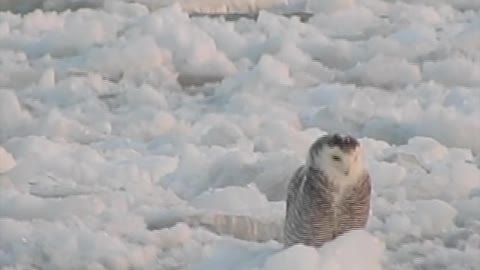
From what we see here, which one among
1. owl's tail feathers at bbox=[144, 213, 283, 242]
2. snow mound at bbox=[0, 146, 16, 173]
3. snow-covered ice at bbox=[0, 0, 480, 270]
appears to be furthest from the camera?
snow mound at bbox=[0, 146, 16, 173]

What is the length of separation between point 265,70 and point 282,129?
0.78 m

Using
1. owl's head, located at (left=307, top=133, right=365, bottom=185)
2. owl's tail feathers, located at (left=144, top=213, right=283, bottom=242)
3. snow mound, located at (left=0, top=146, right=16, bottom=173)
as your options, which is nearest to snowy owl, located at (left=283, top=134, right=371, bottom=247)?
owl's head, located at (left=307, top=133, right=365, bottom=185)

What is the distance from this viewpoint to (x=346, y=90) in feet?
14.6

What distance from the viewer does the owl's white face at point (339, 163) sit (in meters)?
2.59

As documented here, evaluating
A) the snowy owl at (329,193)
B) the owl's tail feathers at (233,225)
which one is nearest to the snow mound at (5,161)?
the owl's tail feathers at (233,225)

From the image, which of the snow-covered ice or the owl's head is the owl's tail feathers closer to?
the snow-covered ice

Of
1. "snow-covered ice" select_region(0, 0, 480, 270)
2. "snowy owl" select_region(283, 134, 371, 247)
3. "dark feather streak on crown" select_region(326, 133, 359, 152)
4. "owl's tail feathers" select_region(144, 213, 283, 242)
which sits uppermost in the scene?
"dark feather streak on crown" select_region(326, 133, 359, 152)

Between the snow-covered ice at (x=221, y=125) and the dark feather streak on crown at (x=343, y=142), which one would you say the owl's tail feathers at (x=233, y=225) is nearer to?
the snow-covered ice at (x=221, y=125)

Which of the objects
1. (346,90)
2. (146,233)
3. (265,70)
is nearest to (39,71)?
(265,70)

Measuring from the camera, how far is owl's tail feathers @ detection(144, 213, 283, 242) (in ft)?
10.1

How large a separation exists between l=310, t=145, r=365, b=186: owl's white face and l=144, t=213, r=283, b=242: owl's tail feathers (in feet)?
1.57

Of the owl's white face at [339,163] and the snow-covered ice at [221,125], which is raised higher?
the owl's white face at [339,163]

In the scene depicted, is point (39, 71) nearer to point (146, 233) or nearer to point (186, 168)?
point (186, 168)

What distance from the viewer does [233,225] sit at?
3.12 meters
